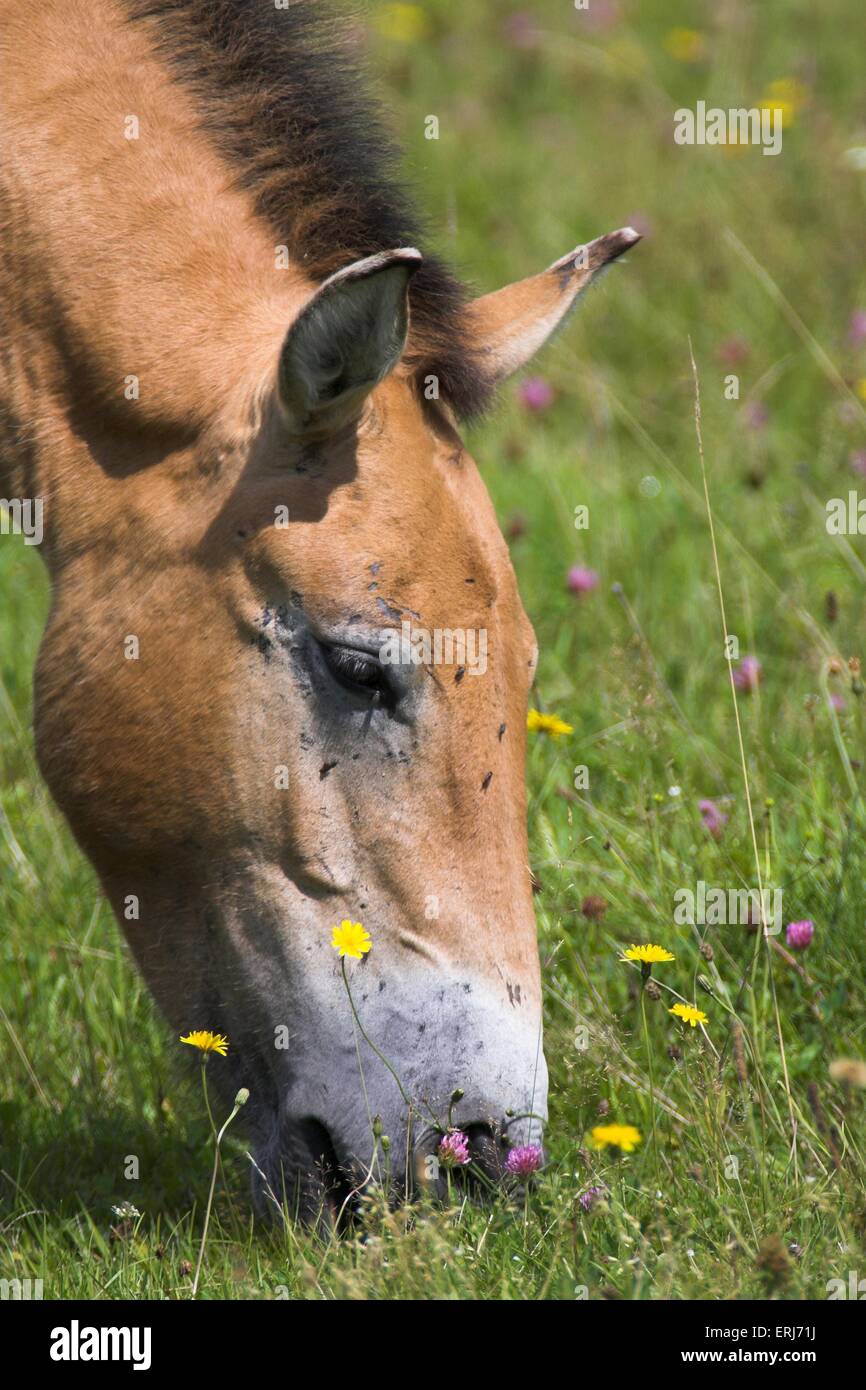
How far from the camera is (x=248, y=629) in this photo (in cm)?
297

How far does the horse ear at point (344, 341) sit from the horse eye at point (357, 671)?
0.43 m

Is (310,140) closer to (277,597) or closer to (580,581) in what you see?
(277,597)

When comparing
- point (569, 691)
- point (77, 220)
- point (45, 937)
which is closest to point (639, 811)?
point (569, 691)

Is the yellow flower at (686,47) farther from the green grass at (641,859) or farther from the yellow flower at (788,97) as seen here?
the green grass at (641,859)

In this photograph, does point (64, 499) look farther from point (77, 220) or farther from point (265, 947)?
point (265, 947)

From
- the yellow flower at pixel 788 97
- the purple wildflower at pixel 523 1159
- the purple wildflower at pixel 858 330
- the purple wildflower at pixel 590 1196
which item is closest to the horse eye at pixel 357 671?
the purple wildflower at pixel 523 1159

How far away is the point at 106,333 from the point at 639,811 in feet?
6.28

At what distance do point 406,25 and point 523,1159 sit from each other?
9.50 m

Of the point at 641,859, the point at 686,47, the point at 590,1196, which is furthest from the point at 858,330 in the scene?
the point at 590,1196

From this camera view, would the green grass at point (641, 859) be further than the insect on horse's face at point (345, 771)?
Yes

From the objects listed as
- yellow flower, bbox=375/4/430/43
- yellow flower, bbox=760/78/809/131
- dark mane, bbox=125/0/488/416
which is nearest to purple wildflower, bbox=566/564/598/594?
dark mane, bbox=125/0/488/416

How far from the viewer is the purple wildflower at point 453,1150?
2.76 m

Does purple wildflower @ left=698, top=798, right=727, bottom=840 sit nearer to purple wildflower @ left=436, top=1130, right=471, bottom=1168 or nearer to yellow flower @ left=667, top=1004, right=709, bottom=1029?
yellow flower @ left=667, top=1004, right=709, bottom=1029

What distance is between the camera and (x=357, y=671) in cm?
291
